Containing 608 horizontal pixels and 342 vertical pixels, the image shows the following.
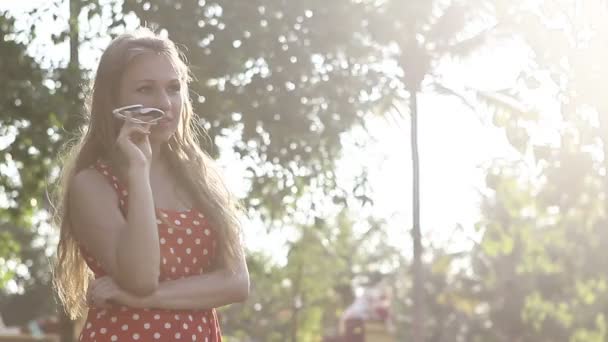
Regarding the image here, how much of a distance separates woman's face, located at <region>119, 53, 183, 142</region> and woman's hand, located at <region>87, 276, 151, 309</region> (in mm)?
465

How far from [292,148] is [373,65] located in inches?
71.3

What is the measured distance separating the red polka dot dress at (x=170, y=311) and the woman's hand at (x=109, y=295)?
34mm

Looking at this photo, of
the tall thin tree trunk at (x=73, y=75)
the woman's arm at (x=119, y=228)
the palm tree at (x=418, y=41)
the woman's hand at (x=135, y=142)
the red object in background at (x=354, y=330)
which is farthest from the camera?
the red object in background at (x=354, y=330)

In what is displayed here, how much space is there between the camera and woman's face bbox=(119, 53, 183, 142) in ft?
11.2

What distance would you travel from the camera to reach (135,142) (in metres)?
3.39

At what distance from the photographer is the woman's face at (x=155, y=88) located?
3.43m

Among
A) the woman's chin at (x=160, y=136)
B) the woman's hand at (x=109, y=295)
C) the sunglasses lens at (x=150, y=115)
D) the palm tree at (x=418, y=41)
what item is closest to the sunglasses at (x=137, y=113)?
the sunglasses lens at (x=150, y=115)

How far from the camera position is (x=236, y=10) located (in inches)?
486

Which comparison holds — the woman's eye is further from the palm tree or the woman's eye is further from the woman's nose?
the palm tree

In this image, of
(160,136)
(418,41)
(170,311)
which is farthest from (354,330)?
(170,311)

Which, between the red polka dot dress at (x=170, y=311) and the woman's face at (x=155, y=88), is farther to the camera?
the woman's face at (x=155, y=88)

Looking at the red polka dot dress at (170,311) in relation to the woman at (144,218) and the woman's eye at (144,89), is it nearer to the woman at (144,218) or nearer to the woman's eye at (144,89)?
the woman at (144,218)

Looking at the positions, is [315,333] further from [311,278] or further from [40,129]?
[40,129]

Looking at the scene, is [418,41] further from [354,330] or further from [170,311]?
[354,330]
